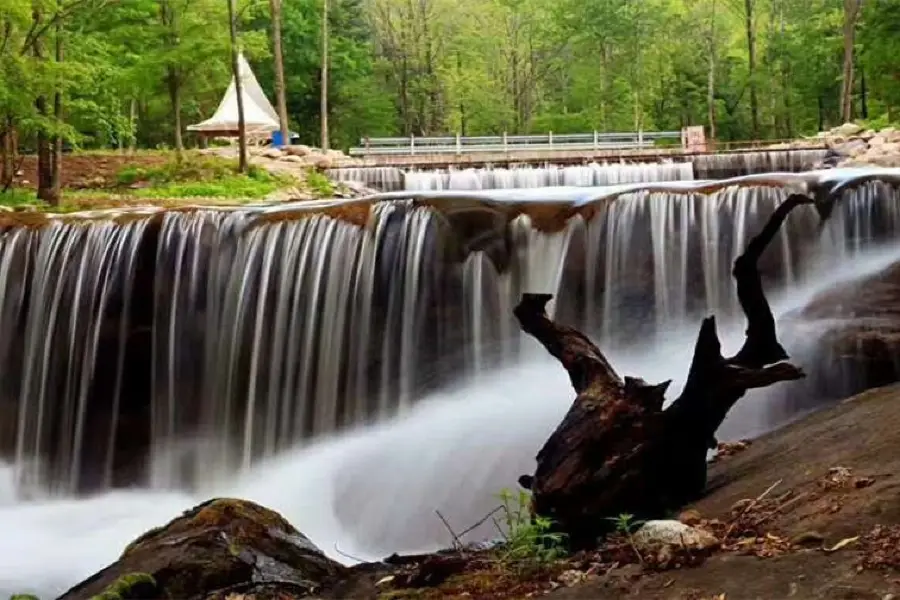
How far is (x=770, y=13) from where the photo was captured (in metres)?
44.9

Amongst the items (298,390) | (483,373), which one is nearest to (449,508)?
Answer: (483,373)

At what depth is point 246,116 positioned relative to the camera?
33.8 m

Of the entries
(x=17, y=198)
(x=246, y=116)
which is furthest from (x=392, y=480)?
(x=246, y=116)

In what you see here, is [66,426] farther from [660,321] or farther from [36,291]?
[660,321]

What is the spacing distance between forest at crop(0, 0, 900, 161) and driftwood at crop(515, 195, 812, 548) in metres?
22.8

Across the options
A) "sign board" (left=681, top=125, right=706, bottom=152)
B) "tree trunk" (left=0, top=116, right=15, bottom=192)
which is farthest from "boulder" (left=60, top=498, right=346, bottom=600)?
"sign board" (left=681, top=125, right=706, bottom=152)

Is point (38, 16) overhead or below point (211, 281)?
overhead

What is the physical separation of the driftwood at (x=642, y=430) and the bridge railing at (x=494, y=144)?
89.6ft

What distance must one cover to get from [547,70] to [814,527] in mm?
47895

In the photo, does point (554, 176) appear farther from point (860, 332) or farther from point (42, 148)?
point (860, 332)

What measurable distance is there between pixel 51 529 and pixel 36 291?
10.6 feet

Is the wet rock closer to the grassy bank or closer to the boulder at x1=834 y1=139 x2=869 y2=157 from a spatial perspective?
the grassy bank

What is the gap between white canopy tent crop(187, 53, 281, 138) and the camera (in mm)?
33156

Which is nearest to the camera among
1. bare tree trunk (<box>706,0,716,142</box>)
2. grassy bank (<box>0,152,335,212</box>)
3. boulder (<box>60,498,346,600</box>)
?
boulder (<box>60,498,346,600</box>)
